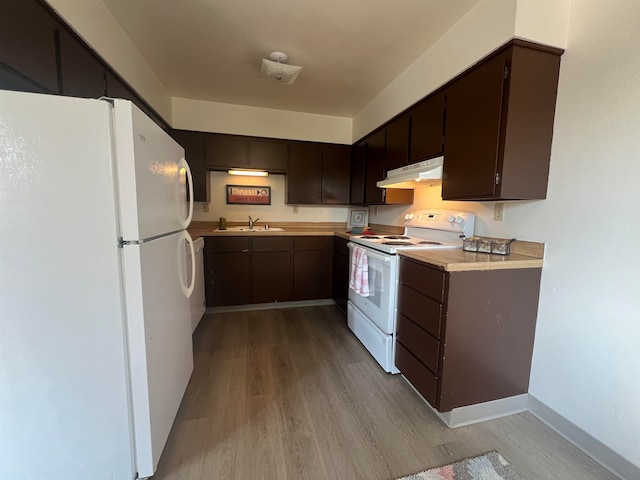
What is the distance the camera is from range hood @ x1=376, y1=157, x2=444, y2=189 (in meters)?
1.93

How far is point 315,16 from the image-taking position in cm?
176

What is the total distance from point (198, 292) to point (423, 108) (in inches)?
101

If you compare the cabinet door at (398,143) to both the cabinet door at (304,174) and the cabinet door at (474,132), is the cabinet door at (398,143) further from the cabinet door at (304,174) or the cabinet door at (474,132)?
the cabinet door at (304,174)

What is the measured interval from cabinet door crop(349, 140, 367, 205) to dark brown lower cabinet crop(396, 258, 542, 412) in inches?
68.5

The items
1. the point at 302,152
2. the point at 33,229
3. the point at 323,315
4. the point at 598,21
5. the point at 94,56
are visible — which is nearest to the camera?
the point at 33,229

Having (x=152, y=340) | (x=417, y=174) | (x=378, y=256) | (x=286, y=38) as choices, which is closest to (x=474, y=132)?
(x=417, y=174)

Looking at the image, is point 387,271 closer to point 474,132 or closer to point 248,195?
point 474,132

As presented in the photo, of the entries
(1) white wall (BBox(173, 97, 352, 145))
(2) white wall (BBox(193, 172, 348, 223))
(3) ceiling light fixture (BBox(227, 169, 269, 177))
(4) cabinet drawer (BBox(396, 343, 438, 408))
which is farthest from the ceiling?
(4) cabinet drawer (BBox(396, 343, 438, 408))

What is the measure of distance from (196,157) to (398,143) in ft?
7.24

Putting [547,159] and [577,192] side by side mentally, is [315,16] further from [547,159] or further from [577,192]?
[577,192]

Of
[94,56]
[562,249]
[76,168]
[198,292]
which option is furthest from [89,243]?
[562,249]

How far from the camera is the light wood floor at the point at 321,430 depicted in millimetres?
1260

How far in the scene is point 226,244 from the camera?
299 centimetres

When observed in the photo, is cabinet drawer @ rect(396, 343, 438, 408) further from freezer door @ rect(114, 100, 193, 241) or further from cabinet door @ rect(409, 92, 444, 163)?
freezer door @ rect(114, 100, 193, 241)
